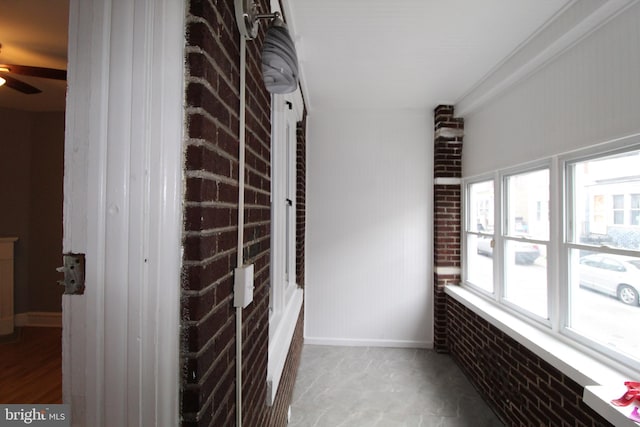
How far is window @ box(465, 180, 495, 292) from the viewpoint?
115 inches

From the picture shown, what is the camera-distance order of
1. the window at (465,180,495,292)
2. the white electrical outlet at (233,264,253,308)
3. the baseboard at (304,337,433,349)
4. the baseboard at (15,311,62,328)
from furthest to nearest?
the baseboard at (15,311,62,328)
the baseboard at (304,337,433,349)
the window at (465,180,495,292)
the white electrical outlet at (233,264,253,308)

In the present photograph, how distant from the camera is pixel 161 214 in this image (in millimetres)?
695

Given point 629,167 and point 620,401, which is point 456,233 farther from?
point 620,401

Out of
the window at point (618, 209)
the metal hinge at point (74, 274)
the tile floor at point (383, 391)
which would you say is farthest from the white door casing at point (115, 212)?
the window at point (618, 209)

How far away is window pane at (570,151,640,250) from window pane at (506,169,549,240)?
0.24 meters

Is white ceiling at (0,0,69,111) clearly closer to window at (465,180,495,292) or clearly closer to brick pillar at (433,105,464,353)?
brick pillar at (433,105,464,353)

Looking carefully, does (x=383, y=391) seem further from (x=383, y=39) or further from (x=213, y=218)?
(x=383, y=39)

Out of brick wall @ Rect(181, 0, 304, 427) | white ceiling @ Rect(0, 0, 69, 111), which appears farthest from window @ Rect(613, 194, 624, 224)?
white ceiling @ Rect(0, 0, 69, 111)

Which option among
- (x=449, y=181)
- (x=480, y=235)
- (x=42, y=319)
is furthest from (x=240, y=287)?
(x=42, y=319)

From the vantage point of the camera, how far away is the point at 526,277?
94.2 inches

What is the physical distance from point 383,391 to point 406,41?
9.67ft

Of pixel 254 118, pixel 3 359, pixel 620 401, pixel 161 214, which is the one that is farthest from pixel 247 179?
pixel 3 359

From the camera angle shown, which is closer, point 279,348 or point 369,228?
point 279,348

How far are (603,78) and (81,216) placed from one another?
8.10 ft
